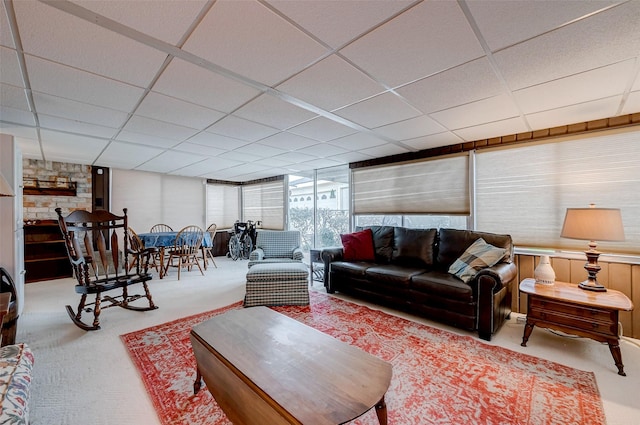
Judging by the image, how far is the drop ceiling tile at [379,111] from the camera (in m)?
2.44

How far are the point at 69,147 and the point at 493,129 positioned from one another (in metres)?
6.01

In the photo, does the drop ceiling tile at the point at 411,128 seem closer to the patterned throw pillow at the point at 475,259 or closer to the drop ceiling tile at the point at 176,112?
the patterned throw pillow at the point at 475,259

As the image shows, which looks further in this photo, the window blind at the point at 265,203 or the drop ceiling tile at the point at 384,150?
the window blind at the point at 265,203

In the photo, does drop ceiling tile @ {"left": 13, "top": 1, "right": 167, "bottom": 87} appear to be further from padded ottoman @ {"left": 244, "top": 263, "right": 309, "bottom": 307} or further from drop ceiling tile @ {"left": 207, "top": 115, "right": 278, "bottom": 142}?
padded ottoman @ {"left": 244, "top": 263, "right": 309, "bottom": 307}

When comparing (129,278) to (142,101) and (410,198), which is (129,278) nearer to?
(142,101)

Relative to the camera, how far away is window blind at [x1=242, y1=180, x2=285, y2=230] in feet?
22.9

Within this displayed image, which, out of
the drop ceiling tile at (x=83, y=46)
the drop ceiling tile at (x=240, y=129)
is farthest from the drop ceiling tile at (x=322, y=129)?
the drop ceiling tile at (x=83, y=46)

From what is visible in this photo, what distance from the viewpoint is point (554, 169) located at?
3.18 metres

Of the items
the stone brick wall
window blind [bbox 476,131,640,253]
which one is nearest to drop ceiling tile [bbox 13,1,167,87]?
window blind [bbox 476,131,640,253]

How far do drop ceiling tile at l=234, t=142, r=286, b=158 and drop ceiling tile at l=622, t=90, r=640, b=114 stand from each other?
12.7 feet

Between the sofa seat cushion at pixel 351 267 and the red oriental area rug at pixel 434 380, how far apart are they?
32.7 inches

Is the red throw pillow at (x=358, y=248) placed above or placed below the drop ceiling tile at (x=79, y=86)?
below

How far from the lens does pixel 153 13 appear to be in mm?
1362

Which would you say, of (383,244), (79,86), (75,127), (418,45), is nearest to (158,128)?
(75,127)
